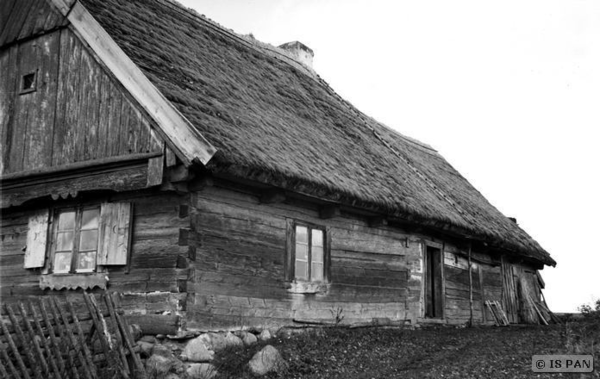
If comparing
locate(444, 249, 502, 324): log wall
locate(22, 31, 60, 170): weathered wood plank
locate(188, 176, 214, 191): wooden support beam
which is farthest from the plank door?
locate(22, 31, 60, 170): weathered wood plank

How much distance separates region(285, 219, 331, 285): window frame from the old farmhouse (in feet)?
0.10

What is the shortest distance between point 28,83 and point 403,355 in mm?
7520

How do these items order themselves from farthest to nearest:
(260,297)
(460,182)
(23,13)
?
(460,182) → (23,13) → (260,297)

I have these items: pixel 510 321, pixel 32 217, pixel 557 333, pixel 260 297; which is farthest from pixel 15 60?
pixel 510 321

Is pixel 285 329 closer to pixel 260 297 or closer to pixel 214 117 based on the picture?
pixel 260 297

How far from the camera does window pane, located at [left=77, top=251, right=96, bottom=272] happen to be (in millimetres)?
9992

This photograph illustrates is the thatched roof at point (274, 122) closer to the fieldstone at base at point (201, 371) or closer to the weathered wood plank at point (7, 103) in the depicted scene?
the weathered wood plank at point (7, 103)

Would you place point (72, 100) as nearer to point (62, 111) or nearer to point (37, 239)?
point (62, 111)

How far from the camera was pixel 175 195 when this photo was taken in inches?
373

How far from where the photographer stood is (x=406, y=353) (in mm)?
11047

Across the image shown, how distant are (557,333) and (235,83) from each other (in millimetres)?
8426

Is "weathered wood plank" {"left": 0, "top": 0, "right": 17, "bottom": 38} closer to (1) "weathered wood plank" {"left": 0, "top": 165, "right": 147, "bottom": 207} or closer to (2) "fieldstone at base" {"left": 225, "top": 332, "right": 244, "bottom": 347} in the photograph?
(1) "weathered wood plank" {"left": 0, "top": 165, "right": 147, "bottom": 207}

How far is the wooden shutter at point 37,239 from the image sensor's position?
10.4 meters

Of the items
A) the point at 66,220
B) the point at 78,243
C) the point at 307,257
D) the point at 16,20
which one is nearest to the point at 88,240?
the point at 78,243
